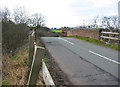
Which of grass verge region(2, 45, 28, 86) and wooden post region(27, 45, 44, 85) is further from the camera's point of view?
grass verge region(2, 45, 28, 86)

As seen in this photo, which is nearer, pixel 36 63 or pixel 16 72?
pixel 36 63

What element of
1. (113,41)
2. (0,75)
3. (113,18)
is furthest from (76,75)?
(113,18)

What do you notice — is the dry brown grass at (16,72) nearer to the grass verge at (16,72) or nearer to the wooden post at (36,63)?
the grass verge at (16,72)

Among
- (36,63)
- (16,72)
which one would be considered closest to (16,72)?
(16,72)

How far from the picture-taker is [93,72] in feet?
17.7

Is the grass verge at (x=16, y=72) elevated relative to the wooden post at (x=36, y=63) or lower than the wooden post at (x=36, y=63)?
lower

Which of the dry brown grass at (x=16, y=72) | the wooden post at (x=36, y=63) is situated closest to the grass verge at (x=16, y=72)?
the dry brown grass at (x=16, y=72)

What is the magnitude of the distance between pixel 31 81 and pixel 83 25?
3008 cm

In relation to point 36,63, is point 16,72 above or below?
Result: below

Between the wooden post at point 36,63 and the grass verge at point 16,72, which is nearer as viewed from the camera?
the wooden post at point 36,63

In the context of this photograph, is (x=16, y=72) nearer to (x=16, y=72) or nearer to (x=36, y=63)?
(x=16, y=72)

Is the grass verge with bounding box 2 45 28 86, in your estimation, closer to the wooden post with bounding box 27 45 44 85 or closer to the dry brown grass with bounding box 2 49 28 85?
the dry brown grass with bounding box 2 49 28 85

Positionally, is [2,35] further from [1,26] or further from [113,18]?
[113,18]

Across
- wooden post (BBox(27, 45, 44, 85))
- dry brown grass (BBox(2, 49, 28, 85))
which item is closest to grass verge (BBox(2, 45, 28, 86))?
dry brown grass (BBox(2, 49, 28, 85))
